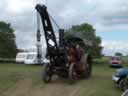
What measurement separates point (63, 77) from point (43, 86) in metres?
2.04

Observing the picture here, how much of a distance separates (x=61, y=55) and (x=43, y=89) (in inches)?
109

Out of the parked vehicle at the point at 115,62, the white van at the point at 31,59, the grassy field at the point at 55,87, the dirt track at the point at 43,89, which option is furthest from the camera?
the white van at the point at 31,59

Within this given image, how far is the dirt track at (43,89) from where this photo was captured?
80.7ft

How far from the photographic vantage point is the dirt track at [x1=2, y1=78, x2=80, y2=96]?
2461cm

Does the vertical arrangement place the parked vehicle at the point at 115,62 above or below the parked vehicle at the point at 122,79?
below

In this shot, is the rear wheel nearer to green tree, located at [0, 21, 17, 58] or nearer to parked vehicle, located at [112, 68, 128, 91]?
parked vehicle, located at [112, 68, 128, 91]

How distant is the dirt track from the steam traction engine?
2.54 ft

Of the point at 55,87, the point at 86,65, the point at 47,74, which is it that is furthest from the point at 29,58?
the point at 55,87

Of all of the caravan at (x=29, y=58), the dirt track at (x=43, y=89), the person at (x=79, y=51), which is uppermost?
the person at (x=79, y=51)

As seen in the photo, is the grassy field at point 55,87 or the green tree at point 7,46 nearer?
the grassy field at point 55,87

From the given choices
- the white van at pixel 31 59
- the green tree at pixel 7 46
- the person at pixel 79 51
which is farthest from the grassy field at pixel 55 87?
the green tree at pixel 7 46

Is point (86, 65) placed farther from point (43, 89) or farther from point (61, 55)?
point (43, 89)

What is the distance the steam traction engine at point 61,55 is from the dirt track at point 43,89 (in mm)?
774

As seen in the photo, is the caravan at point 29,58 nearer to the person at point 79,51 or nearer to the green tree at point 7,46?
the green tree at point 7,46
